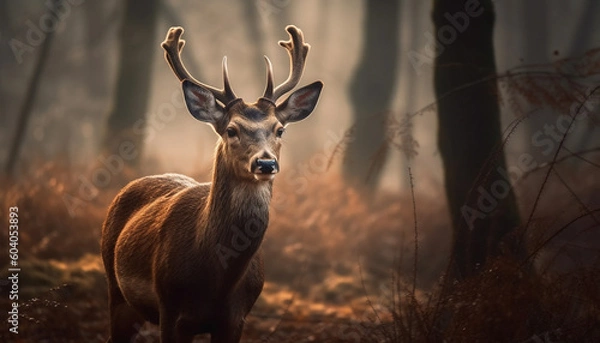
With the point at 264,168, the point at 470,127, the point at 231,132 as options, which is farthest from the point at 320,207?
the point at 264,168

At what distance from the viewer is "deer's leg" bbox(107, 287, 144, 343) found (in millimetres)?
6672

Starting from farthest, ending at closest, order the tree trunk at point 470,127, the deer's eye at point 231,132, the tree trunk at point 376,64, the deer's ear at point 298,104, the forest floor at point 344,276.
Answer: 1. the tree trunk at point 376,64
2. the tree trunk at point 470,127
3. the deer's ear at point 298,104
4. the deer's eye at point 231,132
5. the forest floor at point 344,276

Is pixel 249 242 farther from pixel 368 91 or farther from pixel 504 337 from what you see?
pixel 368 91

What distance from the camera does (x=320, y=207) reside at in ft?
45.4

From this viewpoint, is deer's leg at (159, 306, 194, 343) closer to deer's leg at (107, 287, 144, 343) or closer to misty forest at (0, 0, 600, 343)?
misty forest at (0, 0, 600, 343)

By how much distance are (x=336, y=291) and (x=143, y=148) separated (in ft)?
18.0

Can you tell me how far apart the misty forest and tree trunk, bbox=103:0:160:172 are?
0.13 ft

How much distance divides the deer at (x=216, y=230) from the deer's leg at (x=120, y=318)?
27 centimetres

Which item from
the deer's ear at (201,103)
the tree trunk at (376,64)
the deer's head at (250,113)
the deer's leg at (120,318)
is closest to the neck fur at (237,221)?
the deer's head at (250,113)

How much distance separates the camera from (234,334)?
5391 mm

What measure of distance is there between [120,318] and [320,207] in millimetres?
7545

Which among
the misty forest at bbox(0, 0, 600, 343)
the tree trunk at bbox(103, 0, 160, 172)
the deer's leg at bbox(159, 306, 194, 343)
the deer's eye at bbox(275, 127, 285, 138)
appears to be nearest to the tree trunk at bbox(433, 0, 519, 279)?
the misty forest at bbox(0, 0, 600, 343)

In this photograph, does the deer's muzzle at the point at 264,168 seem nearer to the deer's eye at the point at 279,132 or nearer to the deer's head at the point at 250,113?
the deer's head at the point at 250,113

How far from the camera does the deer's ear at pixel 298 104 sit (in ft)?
20.0
